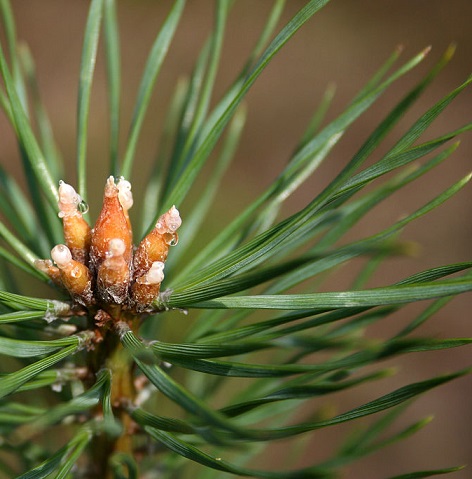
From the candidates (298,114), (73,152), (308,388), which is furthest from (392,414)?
(298,114)

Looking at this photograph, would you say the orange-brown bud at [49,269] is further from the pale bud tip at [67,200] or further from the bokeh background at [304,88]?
the bokeh background at [304,88]

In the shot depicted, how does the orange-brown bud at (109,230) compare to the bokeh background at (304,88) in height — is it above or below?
below

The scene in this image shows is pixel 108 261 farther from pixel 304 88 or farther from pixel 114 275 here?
pixel 304 88

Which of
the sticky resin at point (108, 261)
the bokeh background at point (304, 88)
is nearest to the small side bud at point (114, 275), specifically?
the sticky resin at point (108, 261)

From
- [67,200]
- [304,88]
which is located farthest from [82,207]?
[304,88]

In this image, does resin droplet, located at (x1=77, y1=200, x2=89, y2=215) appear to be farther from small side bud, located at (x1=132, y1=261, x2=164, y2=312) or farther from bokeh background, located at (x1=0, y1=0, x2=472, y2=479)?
bokeh background, located at (x1=0, y1=0, x2=472, y2=479)

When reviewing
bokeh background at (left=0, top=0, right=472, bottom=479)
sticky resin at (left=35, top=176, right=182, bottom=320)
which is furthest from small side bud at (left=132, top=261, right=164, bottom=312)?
bokeh background at (left=0, top=0, right=472, bottom=479)

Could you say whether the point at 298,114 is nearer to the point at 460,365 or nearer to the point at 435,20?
the point at 435,20
